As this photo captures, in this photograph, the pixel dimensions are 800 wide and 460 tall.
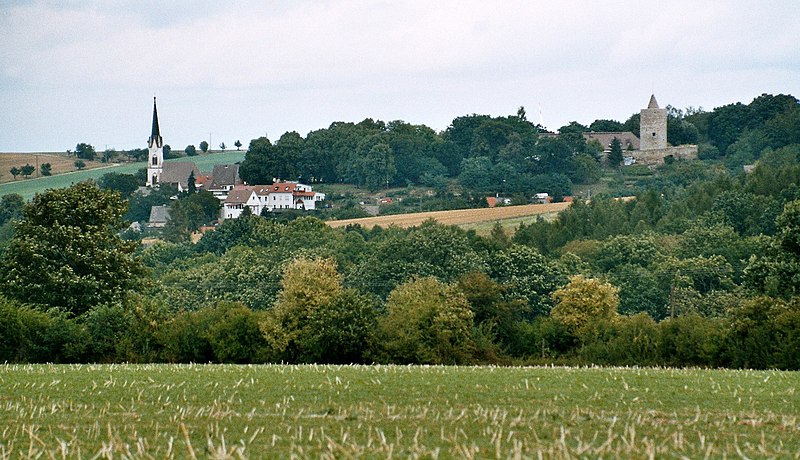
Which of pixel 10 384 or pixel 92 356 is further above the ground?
pixel 10 384

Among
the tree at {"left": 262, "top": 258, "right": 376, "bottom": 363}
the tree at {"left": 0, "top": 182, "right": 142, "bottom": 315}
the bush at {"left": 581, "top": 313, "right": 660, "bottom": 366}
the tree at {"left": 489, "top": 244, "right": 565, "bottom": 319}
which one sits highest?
the tree at {"left": 0, "top": 182, "right": 142, "bottom": 315}

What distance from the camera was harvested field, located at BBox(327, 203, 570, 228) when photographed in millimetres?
156750

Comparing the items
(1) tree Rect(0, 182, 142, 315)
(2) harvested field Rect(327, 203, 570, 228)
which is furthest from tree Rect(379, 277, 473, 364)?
(2) harvested field Rect(327, 203, 570, 228)

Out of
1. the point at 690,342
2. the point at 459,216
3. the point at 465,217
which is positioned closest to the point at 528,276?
the point at 690,342

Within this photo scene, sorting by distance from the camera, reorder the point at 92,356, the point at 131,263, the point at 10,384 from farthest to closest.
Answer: the point at 131,263 → the point at 92,356 → the point at 10,384

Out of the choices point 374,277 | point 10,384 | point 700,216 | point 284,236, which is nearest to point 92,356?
point 10,384

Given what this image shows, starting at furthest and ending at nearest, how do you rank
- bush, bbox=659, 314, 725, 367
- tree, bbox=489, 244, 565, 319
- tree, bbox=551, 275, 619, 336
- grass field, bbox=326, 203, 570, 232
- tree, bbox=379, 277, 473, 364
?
grass field, bbox=326, 203, 570, 232, tree, bbox=489, 244, 565, 319, tree, bbox=551, 275, 619, 336, tree, bbox=379, 277, 473, 364, bush, bbox=659, 314, 725, 367

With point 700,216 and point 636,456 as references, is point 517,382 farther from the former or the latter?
point 700,216

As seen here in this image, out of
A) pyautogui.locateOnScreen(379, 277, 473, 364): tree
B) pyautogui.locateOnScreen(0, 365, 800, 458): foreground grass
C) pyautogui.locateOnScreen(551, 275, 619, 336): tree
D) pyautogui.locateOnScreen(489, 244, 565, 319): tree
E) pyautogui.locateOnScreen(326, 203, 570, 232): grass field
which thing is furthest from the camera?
pyautogui.locateOnScreen(326, 203, 570, 232): grass field

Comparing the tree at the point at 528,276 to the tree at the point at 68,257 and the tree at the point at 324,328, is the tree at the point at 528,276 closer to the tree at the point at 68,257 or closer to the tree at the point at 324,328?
the tree at the point at 324,328

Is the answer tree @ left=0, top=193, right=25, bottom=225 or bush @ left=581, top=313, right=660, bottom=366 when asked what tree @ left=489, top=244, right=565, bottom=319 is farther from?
tree @ left=0, top=193, right=25, bottom=225

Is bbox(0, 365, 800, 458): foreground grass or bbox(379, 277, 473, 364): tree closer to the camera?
bbox(0, 365, 800, 458): foreground grass

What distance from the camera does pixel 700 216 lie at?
135 meters

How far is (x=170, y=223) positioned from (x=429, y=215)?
3939 cm
